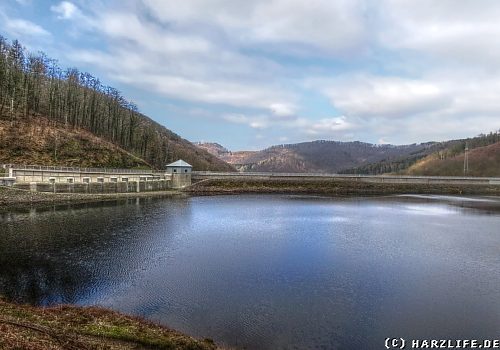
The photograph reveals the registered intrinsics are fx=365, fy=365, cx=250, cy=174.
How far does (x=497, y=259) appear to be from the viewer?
28797mm

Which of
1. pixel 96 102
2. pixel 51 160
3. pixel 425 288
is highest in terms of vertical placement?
pixel 96 102

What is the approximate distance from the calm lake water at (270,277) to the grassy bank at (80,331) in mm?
1787

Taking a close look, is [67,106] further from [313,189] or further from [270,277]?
[270,277]

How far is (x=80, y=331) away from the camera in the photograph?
43.4 feet

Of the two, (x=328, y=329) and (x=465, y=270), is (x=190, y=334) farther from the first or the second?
(x=465, y=270)

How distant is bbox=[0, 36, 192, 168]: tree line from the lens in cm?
10088

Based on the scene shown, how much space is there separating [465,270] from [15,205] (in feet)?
187

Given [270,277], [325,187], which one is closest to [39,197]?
[270,277]

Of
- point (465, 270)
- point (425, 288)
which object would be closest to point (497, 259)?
point (465, 270)

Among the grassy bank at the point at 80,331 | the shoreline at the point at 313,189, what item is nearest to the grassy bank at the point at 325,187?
the shoreline at the point at 313,189

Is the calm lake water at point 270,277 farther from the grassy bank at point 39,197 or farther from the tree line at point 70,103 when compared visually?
the tree line at point 70,103

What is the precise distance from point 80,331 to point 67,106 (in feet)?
376

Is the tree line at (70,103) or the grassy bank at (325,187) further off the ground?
the tree line at (70,103)

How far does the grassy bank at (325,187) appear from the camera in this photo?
104 meters
